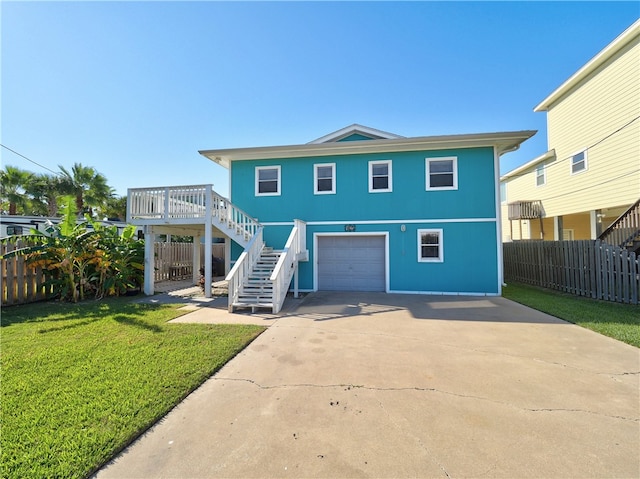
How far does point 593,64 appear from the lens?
12.9 meters

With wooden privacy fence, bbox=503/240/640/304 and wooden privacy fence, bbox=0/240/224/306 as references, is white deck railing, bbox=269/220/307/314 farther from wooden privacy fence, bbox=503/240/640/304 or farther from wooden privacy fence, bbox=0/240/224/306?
wooden privacy fence, bbox=503/240/640/304

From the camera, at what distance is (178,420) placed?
2.82 metres

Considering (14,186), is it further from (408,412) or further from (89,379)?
(408,412)

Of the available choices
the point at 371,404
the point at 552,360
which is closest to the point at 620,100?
the point at 552,360

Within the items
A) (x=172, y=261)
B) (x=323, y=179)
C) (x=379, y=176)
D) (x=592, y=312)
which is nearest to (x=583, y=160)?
(x=592, y=312)

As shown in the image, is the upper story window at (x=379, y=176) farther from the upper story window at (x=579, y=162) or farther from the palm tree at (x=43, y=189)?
the palm tree at (x=43, y=189)

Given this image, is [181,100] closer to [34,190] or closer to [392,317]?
[392,317]

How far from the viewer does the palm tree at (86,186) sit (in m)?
18.1

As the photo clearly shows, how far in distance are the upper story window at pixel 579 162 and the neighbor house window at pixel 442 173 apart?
29.7 ft

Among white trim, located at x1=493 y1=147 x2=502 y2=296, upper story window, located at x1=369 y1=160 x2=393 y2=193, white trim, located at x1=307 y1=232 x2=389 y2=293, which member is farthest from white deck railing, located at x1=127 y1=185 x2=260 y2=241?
white trim, located at x1=493 y1=147 x2=502 y2=296

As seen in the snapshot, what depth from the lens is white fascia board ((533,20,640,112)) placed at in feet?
36.5

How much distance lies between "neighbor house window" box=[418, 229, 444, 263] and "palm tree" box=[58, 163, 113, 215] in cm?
2024

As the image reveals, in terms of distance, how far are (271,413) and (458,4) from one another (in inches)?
432

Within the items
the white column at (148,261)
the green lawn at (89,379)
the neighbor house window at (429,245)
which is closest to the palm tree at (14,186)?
the white column at (148,261)
